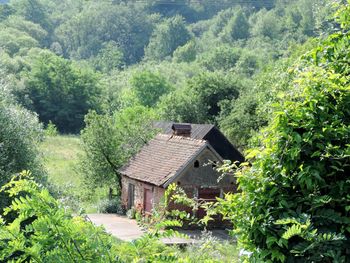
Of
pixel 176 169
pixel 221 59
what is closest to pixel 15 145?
pixel 176 169

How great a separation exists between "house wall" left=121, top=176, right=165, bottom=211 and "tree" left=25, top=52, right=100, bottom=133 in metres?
42.1

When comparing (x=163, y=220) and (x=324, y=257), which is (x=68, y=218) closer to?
(x=163, y=220)

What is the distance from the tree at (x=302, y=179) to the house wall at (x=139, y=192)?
77.4 feet

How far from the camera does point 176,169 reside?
1166 inches

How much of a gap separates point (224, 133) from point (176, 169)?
12921 millimetres

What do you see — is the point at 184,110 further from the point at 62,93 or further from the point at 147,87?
the point at 147,87

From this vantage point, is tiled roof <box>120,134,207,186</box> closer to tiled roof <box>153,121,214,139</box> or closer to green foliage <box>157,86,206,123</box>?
tiled roof <box>153,121,214,139</box>

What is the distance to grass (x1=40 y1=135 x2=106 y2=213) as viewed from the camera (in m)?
33.1

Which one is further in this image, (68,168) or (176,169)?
(68,168)

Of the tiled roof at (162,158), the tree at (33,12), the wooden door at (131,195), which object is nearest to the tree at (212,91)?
the tiled roof at (162,158)

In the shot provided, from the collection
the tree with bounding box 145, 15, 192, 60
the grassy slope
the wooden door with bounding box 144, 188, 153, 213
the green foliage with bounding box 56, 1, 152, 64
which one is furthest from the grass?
the green foliage with bounding box 56, 1, 152, 64

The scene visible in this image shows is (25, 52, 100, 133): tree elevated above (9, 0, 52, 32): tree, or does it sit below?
below

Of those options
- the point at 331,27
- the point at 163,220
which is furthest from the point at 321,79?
the point at 163,220

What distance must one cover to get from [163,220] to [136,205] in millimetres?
27591
